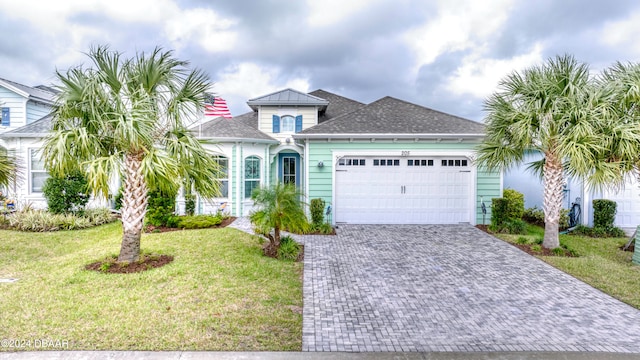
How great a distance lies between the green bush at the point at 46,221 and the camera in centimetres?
1006

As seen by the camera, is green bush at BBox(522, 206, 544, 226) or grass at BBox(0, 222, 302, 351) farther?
green bush at BBox(522, 206, 544, 226)

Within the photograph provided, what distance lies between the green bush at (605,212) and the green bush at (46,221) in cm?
1623

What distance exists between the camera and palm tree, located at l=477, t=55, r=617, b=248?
7.45 metres

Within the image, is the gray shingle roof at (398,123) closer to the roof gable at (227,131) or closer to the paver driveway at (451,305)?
the roof gable at (227,131)

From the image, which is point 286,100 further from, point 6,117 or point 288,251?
point 6,117

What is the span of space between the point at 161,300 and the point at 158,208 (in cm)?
604

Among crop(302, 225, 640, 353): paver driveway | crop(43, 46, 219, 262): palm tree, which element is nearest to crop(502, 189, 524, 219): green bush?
crop(302, 225, 640, 353): paver driveway

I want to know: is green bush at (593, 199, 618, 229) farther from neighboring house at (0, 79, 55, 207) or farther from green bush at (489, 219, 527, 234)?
neighboring house at (0, 79, 55, 207)

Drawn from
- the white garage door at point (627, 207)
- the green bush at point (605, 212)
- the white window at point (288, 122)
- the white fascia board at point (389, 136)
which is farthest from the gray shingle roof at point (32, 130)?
the white garage door at point (627, 207)

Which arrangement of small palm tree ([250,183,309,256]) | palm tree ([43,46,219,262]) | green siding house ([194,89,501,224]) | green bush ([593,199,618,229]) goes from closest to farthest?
palm tree ([43,46,219,262])
small palm tree ([250,183,309,256])
green bush ([593,199,618,229])
green siding house ([194,89,501,224])

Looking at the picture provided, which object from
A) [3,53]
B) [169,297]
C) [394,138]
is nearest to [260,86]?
[394,138]

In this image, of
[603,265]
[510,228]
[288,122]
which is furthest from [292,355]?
[288,122]

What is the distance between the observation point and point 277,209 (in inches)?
286

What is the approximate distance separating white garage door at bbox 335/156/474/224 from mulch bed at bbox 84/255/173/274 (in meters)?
6.34
